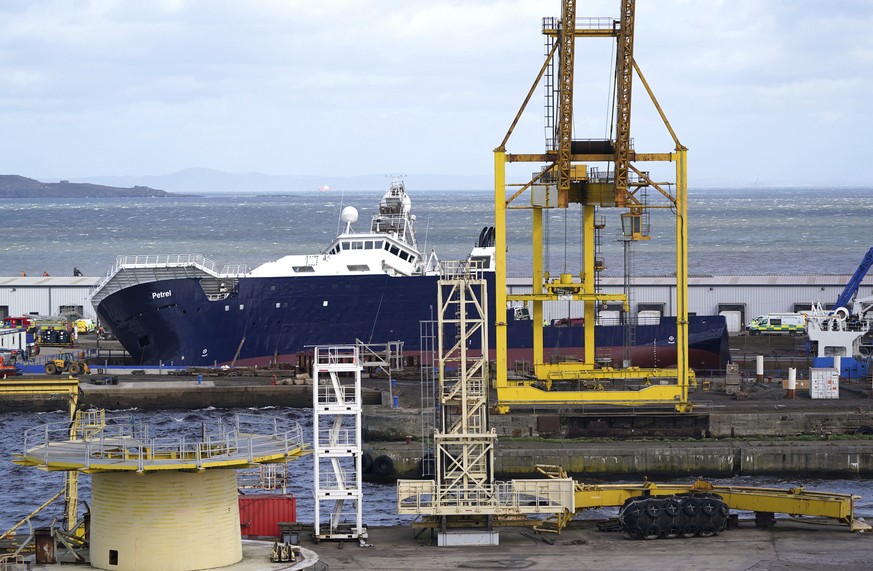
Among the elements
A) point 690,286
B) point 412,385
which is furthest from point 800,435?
point 690,286

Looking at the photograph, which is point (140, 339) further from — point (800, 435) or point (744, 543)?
point (744, 543)

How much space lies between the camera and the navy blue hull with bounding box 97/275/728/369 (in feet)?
210

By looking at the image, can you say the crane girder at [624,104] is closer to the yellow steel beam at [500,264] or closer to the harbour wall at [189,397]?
the yellow steel beam at [500,264]

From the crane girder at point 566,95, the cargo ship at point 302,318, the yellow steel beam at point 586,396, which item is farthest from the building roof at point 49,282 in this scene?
the crane girder at point 566,95

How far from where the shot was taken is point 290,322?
6481 centimetres

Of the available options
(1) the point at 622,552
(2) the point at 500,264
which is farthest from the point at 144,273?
(1) the point at 622,552

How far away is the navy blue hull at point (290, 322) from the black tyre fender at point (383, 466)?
1949 centimetres

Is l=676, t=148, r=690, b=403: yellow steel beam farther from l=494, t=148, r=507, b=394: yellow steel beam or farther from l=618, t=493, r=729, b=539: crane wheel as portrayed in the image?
l=618, t=493, r=729, b=539: crane wheel

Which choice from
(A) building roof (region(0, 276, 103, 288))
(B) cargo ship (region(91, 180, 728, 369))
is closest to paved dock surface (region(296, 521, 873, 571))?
(B) cargo ship (region(91, 180, 728, 369))

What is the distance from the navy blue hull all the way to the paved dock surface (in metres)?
30.1

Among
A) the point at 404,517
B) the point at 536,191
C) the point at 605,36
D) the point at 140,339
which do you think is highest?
the point at 605,36

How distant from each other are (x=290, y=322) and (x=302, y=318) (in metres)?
0.54

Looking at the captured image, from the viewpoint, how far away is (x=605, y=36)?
50406 millimetres

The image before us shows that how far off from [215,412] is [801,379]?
21727 mm
